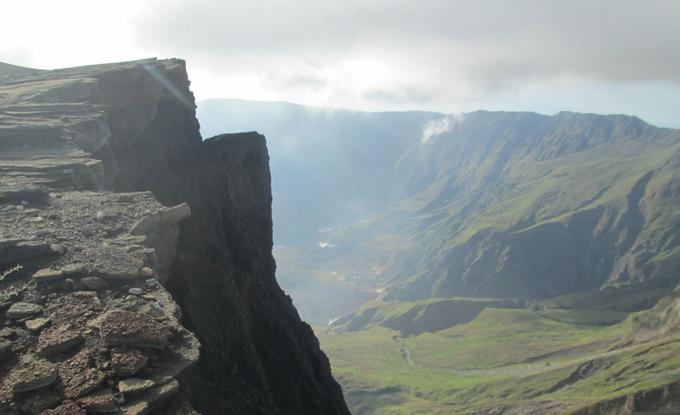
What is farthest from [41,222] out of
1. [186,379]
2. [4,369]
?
[186,379]

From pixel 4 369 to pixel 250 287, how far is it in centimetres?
3467

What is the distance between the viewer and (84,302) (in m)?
19.0

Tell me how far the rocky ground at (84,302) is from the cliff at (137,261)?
6 centimetres

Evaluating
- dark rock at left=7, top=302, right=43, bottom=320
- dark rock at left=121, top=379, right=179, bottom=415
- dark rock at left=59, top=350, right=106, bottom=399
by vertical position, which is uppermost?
dark rock at left=7, top=302, right=43, bottom=320

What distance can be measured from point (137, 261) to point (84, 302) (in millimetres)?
3343

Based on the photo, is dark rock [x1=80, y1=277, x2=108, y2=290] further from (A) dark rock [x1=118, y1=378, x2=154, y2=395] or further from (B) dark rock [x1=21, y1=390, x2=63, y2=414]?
(A) dark rock [x1=118, y1=378, x2=154, y2=395]

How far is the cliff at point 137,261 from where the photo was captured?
15867mm

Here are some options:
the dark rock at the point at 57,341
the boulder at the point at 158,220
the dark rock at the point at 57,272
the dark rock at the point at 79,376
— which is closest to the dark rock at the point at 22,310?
the dark rock at the point at 57,341

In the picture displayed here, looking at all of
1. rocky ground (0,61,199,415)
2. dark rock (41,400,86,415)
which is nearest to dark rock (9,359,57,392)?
rocky ground (0,61,199,415)

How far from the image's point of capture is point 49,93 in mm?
50688

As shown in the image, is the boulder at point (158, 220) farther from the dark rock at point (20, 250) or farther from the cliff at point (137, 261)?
the dark rock at point (20, 250)

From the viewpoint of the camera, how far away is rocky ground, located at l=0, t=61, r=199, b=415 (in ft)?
48.5

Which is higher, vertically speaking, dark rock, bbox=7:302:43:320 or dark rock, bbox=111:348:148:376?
dark rock, bbox=7:302:43:320

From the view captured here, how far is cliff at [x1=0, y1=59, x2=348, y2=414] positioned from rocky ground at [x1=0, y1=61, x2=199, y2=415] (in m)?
0.06
